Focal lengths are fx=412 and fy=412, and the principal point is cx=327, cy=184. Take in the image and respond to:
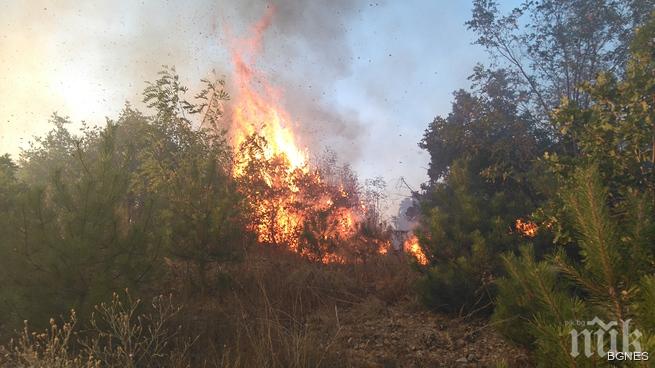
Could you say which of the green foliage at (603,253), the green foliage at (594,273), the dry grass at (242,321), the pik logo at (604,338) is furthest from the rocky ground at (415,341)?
the pik logo at (604,338)

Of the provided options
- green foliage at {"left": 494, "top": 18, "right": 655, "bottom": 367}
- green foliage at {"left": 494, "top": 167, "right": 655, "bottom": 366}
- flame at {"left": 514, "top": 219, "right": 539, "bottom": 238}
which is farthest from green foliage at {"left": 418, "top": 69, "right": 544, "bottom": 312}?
green foliage at {"left": 494, "top": 167, "right": 655, "bottom": 366}

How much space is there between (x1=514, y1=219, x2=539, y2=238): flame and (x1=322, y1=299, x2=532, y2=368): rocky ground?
221 cm

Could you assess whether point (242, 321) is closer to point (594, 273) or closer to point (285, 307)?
point (285, 307)

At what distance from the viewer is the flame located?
28.1ft

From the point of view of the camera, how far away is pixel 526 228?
29.6 ft

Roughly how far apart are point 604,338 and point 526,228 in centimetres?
760

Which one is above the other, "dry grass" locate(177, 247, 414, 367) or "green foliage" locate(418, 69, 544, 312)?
"green foliage" locate(418, 69, 544, 312)

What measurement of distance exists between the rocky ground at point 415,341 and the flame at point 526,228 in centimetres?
221

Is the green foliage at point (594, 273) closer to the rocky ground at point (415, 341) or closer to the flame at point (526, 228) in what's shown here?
the rocky ground at point (415, 341)

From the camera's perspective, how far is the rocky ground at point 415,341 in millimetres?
5852

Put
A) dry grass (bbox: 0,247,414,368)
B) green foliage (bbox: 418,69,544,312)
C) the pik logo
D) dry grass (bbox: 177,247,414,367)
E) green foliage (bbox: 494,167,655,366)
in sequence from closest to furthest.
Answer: the pik logo
green foliage (bbox: 494,167,655,366)
dry grass (bbox: 0,247,414,368)
dry grass (bbox: 177,247,414,367)
green foliage (bbox: 418,69,544,312)

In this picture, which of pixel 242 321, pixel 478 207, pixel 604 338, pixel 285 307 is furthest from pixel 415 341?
pixel 604 338

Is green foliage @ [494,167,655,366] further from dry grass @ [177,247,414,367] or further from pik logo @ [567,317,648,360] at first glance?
dry grass @ [177,247,414,367]

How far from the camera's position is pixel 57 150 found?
2969 centimetres
